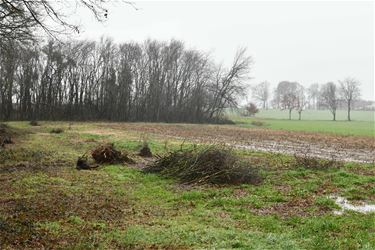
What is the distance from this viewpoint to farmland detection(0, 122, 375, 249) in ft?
24.1

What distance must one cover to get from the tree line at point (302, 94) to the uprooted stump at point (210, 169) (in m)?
101

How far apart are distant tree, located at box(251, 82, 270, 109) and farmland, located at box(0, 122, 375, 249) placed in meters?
133

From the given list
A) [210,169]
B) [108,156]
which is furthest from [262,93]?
[210,169]

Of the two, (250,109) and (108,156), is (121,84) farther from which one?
(108,156)

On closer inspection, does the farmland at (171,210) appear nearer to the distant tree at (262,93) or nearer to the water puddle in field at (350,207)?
the water puddle in field at (350,207)

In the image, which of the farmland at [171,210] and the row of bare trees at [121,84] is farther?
the row of bare trees at [121,84]

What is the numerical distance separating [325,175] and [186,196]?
6366 millimetres

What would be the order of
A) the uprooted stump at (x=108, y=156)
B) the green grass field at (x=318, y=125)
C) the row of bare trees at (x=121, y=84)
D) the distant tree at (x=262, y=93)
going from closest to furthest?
the uprooted stump at (x=108, y=156)
the green grass field at (x=318, y=125)
the row of bare trees at (x=121, y=84)
the distant tree at (x=262, y=93)

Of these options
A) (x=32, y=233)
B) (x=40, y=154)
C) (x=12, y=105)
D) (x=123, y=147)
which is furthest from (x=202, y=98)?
(x=32, y=233)

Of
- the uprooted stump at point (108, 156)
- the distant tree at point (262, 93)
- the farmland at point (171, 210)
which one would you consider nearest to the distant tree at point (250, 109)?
the distant tree at point (262, 93)

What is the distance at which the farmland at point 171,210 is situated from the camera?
24.1 ft

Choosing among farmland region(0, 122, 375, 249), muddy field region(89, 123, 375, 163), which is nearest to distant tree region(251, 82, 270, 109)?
muddy field region(89, 123, 375, 163)

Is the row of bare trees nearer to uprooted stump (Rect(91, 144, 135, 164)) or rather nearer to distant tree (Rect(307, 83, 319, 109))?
uprooted stump (Rect(91, 144, 135, 164))

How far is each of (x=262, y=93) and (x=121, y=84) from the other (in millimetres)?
89813
